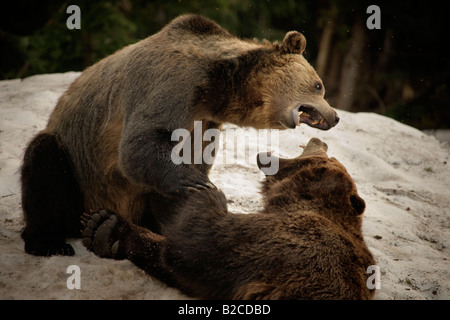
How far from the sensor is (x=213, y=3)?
11.7m

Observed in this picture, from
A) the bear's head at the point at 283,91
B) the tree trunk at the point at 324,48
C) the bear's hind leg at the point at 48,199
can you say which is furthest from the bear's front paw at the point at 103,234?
the tree trunk at the point at 324,48

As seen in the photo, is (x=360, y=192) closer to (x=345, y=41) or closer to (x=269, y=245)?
(x=269, y=245)

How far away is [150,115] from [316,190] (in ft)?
4.65

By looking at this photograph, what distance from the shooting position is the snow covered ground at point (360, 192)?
3.81 metres

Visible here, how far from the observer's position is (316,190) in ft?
13.3

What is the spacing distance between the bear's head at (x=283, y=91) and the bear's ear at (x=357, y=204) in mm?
816

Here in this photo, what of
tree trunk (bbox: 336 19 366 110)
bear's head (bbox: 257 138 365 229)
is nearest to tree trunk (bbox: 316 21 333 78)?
tree trunk (bbox: 336 19 366 110)

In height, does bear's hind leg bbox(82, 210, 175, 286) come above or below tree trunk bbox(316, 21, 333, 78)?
below

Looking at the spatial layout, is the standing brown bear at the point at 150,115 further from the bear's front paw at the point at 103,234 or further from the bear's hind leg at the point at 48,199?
the bear's front paw at the point at 103,234

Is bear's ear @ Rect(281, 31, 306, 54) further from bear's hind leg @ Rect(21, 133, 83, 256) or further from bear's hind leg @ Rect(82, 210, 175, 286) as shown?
bear's hind leg @ Rect(21, 133, 83, 256)

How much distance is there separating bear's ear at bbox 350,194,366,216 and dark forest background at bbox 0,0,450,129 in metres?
4.04

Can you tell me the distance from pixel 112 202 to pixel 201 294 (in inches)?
58.7

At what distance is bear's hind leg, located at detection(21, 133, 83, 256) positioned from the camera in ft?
14.1

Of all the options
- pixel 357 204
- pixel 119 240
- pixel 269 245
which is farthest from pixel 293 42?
pixel 119 240
